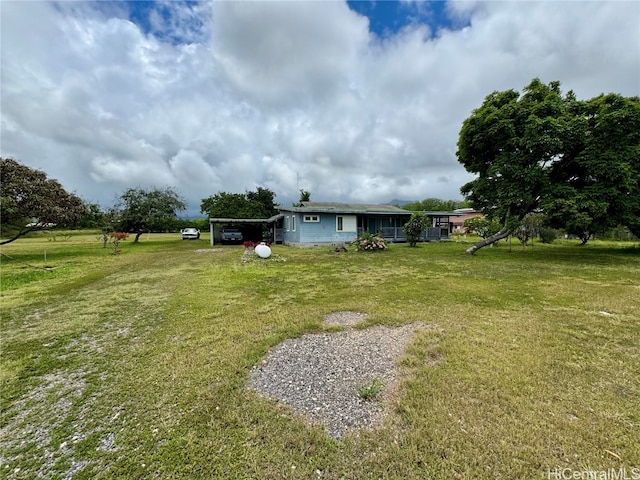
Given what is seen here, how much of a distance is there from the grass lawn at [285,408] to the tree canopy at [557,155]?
22.6 ft

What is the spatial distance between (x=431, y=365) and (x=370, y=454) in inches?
60.4

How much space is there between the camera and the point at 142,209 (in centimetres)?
2412

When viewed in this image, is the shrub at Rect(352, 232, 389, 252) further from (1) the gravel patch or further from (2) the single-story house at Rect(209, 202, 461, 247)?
(1) the gravel patch

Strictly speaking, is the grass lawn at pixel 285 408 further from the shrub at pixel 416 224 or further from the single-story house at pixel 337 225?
the single-story house at pixel 337 225

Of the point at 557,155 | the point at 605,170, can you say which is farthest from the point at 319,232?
the point at 605,170

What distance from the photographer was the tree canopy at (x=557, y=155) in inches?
420

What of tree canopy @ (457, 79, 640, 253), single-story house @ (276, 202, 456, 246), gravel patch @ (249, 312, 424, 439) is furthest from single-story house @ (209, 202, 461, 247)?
gravel patch @ (249, 312, 424, 439)

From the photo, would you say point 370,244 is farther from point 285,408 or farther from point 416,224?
point 285,408

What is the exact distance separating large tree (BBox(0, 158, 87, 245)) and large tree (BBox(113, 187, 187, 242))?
764cm

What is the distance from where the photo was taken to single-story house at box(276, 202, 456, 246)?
61.1 feet

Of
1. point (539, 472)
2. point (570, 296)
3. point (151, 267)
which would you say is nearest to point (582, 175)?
point (570, 296)

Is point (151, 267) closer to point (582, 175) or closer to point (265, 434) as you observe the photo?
point (265, 434)

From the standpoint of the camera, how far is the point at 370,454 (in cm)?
203

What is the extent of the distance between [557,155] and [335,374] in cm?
1500
